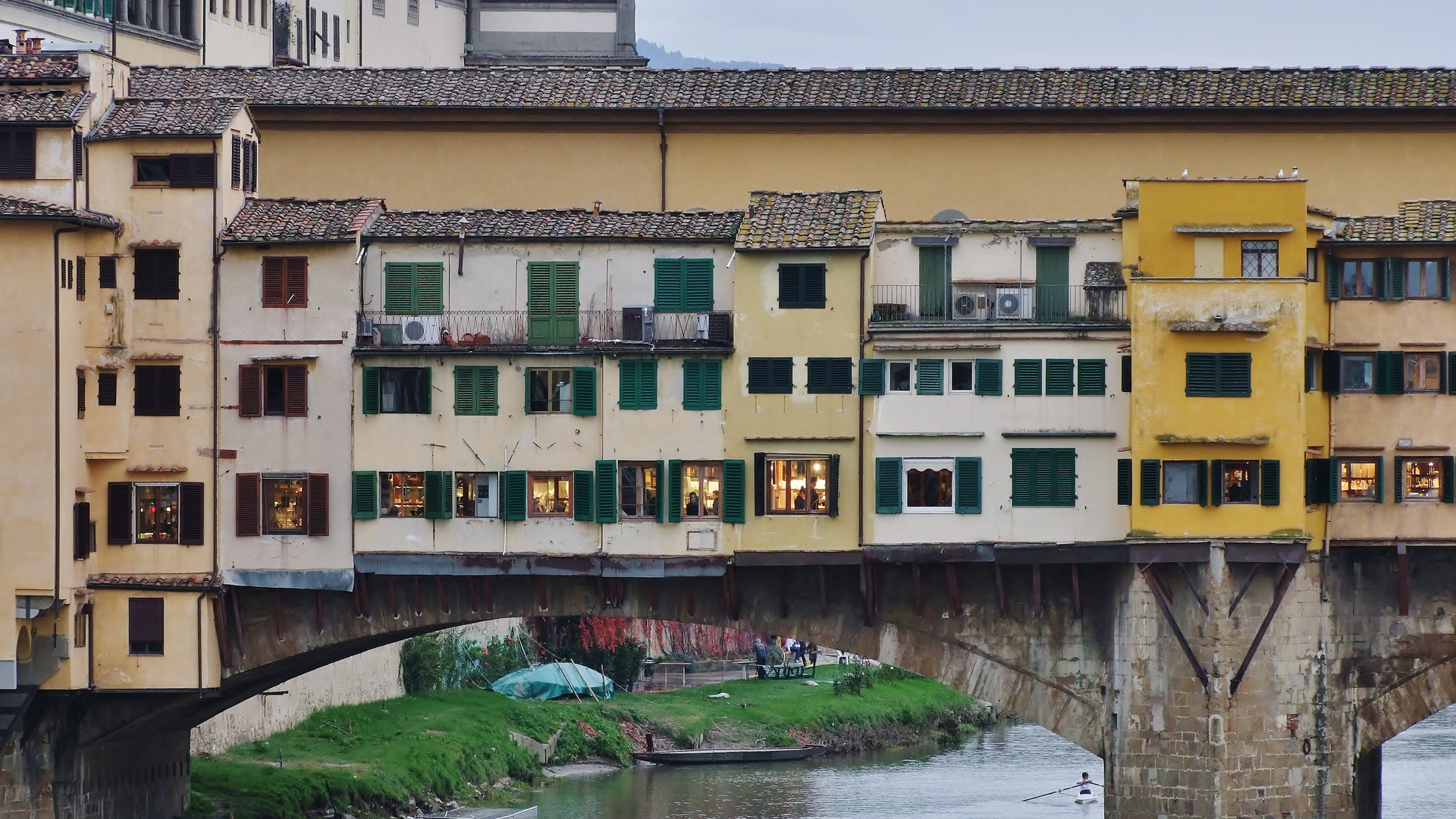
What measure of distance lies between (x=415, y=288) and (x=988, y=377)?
984 centimetres

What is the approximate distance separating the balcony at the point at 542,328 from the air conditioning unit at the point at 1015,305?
4554 millimetres

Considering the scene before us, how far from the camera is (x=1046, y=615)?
161ft

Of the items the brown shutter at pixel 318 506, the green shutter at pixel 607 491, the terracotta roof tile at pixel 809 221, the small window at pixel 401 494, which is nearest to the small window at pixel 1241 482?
the terracotta roof tile at pixel 809 221

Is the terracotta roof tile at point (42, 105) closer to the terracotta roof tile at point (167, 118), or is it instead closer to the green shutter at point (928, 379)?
the terracotta roof tile at point (167, 118)

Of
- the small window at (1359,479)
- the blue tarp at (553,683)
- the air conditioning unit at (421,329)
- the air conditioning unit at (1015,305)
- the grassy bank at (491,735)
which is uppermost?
the air conditioning unit at (1015,305)

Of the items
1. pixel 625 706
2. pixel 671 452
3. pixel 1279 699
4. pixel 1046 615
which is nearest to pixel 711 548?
pixel 671 452

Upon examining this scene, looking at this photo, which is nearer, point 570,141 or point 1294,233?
point 1294,233

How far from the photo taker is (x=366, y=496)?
48.9 meters

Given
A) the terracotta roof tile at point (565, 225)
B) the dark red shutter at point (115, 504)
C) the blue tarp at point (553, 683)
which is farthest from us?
the blue tarp at point (553, 683)

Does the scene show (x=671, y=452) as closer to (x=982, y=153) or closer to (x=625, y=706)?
(x=982, y=153)

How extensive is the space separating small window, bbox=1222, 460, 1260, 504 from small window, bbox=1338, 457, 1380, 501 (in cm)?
201

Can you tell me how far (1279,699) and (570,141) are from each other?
57.6ft

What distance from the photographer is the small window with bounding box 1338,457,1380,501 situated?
4884 cm

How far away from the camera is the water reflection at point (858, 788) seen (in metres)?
61.8
